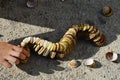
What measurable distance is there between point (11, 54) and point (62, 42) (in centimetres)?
42

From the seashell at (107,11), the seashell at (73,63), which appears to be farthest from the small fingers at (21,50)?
the seashell at (107,11)

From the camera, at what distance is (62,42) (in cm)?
306

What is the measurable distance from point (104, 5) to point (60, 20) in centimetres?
45

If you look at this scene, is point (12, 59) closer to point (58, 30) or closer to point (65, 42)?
point (65, 42)

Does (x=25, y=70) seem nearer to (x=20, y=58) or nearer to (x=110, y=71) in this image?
(x=20, y=58)

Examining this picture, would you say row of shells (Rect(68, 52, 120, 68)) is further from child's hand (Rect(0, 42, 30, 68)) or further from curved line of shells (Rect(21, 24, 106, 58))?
child's hand (Rect(0, 42, 30, 68))

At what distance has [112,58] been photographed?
311 cm

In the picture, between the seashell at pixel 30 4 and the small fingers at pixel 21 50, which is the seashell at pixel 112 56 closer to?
the small fingers at pixel 21 50

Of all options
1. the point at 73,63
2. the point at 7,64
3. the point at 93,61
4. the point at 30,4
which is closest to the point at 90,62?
the point at 93,61

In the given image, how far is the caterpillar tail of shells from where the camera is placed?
302 centimetres

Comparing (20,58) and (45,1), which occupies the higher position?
(45,1)

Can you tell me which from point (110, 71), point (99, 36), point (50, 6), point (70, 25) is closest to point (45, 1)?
point (50, 6)

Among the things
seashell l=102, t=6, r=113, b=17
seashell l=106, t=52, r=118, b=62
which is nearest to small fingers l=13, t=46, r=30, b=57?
seashell l=106, t=52, r=118, b=62

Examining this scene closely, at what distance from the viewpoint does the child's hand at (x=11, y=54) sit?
2.90 metres
